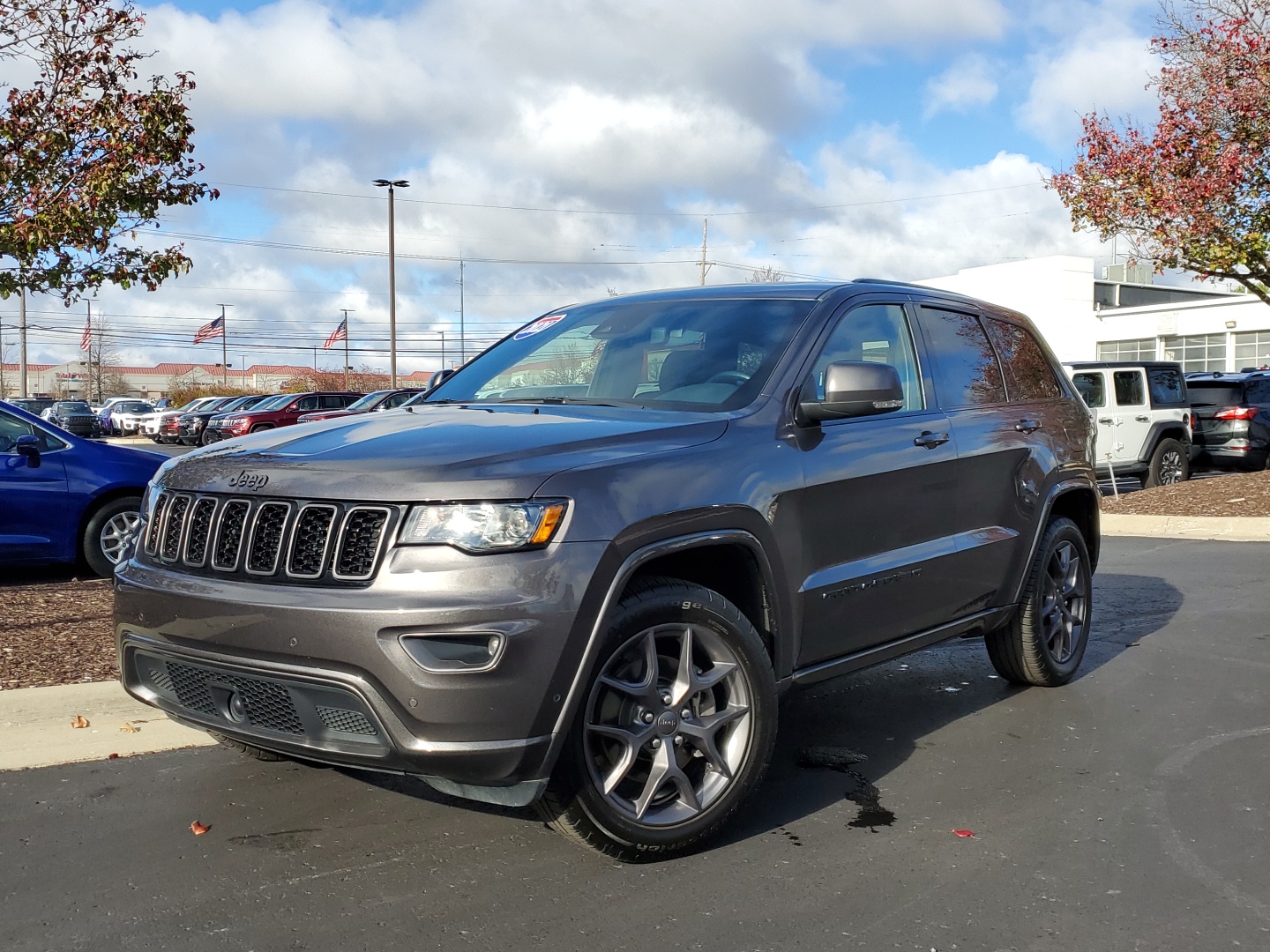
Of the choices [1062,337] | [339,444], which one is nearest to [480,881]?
[339,444]

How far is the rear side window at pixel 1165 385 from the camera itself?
55.6 ft

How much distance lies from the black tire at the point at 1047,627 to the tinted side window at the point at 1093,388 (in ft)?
35.7

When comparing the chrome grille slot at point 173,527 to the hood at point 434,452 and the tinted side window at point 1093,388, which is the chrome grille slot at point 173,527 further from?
the tinted side window at point 1093,388

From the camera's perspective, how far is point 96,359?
10831 cm

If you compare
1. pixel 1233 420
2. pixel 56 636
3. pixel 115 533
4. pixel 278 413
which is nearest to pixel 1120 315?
pixel 1233 420

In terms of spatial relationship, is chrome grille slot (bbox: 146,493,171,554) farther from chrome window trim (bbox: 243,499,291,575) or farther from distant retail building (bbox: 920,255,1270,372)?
distant retail building (bbox: 920,255,1270,372)

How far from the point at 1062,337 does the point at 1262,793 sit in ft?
151

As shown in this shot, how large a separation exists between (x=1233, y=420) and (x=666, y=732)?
17.7m

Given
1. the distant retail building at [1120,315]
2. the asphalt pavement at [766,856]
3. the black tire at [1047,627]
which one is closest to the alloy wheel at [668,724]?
the asphalt pavement at [766,856]

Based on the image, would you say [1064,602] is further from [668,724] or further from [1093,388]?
[1093,388]

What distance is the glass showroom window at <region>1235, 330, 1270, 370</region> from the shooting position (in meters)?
40.1

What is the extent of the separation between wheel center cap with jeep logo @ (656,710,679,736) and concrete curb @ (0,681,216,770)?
7.32 ft

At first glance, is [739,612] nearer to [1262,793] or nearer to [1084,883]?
[1084,883]

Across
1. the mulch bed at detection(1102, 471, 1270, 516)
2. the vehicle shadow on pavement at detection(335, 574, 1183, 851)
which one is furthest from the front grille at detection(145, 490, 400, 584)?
the mulch bed at detection(1102, 471, 1270, 516)
